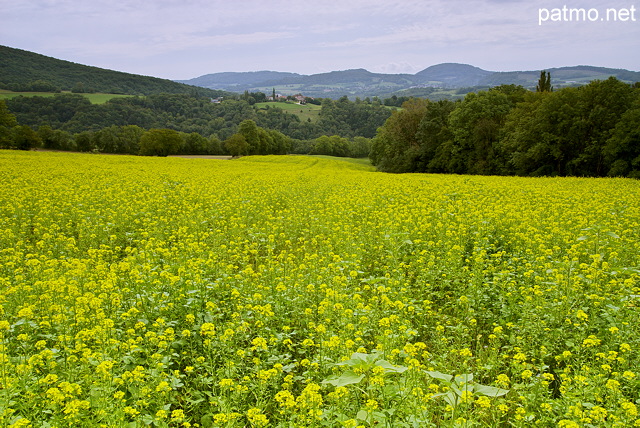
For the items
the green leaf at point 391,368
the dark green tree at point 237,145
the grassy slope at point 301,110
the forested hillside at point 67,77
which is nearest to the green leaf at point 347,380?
the green leaf at point 391,368

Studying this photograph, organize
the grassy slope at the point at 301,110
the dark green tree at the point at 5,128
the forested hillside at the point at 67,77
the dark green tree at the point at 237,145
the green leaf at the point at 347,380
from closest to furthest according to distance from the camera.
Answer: the green leaf at the point at 347,380
the dark green tree at the point at 5,128
the dark green tree at the point at 237,145
the forested hillside at the point at 67,77
the grassy slope at the point at 301,110

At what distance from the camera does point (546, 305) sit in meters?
5.73

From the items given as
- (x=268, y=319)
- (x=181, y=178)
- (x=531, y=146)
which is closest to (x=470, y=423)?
(x=268, y=319)

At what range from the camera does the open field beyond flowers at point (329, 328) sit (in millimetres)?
3512

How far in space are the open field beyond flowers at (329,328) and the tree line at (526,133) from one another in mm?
30444

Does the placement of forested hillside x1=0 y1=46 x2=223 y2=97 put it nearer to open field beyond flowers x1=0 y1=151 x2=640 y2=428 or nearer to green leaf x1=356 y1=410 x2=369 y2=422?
open field beyond flowers x1=0 y1=151 x2=640 y2=428

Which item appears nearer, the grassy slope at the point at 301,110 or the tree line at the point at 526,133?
the tree line at the point at 526,133

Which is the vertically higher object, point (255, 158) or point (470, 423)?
point (255, 158)

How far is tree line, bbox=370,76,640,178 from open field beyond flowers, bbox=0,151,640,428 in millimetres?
30444

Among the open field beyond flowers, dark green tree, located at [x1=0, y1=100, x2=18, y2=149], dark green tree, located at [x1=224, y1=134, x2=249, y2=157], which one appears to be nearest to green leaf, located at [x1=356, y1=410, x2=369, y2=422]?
the open field beyond flowers

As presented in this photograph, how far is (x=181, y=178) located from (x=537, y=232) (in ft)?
68.1

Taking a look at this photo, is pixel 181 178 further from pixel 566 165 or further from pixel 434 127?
pixel 434 127

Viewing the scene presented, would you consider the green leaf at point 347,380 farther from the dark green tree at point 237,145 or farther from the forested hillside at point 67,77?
the forested hillside at point 67,77

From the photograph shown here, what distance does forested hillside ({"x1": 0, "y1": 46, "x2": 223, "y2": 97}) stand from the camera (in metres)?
142
